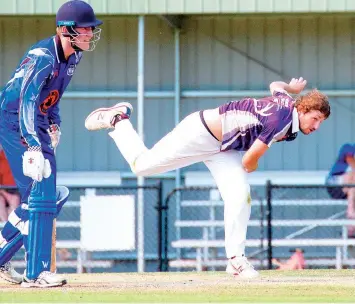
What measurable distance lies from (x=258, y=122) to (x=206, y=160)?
0.58 meters

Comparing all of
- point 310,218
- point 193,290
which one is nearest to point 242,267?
point 193,290

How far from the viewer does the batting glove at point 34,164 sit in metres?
8.87

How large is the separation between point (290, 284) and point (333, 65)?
10519 mm

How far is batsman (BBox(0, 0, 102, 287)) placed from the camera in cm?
897

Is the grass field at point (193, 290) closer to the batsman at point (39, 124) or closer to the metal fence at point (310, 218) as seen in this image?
the batsman at point (39, 124)

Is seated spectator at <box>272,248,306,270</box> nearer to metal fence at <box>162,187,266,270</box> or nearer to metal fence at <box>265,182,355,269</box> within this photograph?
metal fence at <box>265,182,355,269</box>

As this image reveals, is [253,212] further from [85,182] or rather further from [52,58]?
[52,58]

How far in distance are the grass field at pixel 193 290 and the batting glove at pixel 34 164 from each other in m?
0.78

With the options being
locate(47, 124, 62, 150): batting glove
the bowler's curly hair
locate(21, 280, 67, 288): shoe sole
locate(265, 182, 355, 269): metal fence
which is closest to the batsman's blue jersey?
locate(47, 124, 62, 150): batting glove

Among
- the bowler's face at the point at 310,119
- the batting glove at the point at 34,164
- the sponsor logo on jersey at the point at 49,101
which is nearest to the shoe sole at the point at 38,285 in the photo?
the batting glove at the point at 34,164

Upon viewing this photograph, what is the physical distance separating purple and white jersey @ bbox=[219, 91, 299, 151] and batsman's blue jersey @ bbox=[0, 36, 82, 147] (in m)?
1.19

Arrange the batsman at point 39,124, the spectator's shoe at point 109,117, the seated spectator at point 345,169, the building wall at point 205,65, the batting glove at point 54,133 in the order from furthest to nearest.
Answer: the building wall at point 205,65, the seated spectator at point 345,169, the spectator's shoe at point 109,117, the batting glove at point 54,133, the batsman at point 39,124

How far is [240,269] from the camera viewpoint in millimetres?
9938

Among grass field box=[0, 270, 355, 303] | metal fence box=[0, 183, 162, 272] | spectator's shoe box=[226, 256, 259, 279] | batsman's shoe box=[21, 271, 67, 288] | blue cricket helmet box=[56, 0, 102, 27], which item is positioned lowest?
grass field box=[0, 270, 355, 303]
